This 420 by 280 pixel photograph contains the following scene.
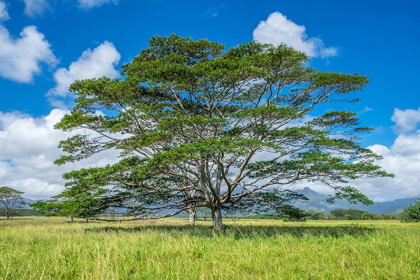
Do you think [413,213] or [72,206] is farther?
[413,213]

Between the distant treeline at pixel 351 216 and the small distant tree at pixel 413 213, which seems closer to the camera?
the small distant tree at pixel 413 213

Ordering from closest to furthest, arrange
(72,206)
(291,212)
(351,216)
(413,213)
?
(72,206) → (291,212) → (413,213) → (351,216)

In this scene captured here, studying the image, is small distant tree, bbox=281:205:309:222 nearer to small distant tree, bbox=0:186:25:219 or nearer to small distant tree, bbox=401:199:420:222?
small distant tree, bbox=401:199:420:222

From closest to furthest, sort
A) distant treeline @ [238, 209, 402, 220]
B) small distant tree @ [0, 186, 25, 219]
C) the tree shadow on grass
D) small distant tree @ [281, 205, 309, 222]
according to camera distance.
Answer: the tree shadow on grass, small distant tree @ [281, 205, 309, 222], small distant tree @ [0, 186, 25, 219], distant treeline @ [238, 209, 402, 220]

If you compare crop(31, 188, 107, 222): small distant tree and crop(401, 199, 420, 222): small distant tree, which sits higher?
crop(31, 188, 107, 222): small distant tree

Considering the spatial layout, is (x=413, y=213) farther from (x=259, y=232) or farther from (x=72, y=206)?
(x=72, y=206)

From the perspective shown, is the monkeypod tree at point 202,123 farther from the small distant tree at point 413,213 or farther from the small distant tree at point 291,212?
the small distant tree at point 413,213

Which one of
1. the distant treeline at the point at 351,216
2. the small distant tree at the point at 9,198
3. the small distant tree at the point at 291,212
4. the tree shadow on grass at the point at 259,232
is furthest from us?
the distant treeline at the point at 351,216

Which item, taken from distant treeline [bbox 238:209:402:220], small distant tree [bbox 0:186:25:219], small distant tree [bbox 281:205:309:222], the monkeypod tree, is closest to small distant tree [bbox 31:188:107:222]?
the monkeypod tree

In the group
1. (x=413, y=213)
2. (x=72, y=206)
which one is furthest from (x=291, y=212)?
(x=413, y=213)

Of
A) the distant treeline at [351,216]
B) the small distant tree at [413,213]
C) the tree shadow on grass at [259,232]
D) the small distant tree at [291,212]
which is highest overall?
the small distant tree at [291,212]

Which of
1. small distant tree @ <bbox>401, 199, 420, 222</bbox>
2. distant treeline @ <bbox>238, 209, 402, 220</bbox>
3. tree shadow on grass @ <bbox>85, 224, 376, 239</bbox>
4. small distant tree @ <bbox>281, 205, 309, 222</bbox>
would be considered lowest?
distant treeline @ <bbox>238, 209, 402, 220</bbox>

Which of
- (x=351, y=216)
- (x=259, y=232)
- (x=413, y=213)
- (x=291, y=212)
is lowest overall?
(x=351, y=216)

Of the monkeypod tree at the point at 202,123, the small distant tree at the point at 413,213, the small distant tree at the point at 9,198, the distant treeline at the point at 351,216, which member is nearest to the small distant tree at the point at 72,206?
the monkeypod tree at the point at 202,123
